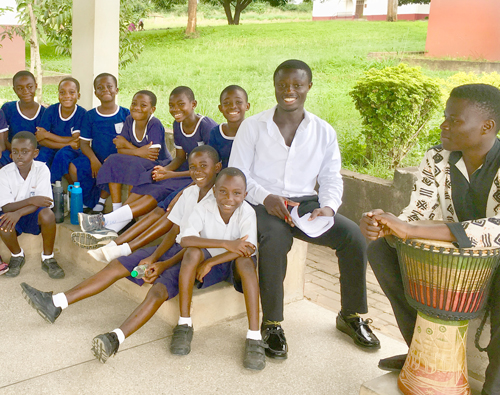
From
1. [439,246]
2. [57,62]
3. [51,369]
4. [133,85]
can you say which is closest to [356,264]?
[439,246]

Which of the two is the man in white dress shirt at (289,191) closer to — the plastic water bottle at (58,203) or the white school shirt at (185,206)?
the white school shirt at (185,206)

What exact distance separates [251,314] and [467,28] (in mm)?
8427

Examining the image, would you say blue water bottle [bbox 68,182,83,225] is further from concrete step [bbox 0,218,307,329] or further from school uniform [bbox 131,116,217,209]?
school uniform [bbox 131,116,217,209]

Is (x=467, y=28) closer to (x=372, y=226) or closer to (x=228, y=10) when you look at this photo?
(x=372, y=226)

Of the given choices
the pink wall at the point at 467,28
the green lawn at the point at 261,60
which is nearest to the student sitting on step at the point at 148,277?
the green lawn at the point at 261,60

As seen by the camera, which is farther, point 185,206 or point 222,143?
point 222,143

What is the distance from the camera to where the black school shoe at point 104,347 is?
8.92 feet

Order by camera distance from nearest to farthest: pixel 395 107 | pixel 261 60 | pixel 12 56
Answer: pixel 395 107
pixel 261 60
pixel 12 56

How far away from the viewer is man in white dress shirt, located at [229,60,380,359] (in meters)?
3.00

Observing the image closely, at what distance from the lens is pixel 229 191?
3.04 metres

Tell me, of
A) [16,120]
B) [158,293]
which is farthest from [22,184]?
[158,293]

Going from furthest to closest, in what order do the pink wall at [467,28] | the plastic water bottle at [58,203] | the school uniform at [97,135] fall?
the pink wall at [467,28] → the school uniform at [97,135] → the plastic water bottle at [58,203]

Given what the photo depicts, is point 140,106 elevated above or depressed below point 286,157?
above

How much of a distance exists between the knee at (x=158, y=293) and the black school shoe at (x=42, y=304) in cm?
55
